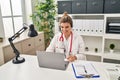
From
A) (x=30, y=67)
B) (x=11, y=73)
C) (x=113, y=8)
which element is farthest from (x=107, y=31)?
(x=11, y=73)

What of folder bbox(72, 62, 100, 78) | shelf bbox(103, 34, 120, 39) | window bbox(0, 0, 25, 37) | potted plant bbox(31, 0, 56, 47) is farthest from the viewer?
potted plant bbox(31, 0, 56, 47)

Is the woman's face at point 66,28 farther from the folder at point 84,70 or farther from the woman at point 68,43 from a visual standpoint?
the folder at point 84,70

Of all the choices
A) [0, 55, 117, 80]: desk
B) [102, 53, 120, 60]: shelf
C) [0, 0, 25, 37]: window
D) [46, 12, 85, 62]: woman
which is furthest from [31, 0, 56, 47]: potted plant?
[0, 55, 117, 80]: desk

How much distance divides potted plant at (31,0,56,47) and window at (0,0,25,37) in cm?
36

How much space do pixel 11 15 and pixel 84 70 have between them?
2.20 metres

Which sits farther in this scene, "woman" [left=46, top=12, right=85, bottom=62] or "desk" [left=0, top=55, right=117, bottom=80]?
"woman" [left=46, top=12, right=85, bottom=62]

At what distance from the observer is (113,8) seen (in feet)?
7.43

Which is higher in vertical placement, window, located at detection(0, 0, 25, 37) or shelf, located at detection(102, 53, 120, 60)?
window, located at detection(0, 0, 25, 37)

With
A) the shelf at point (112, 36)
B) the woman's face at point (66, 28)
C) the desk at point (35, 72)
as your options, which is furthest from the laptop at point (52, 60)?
the shelf at point (112, 36)

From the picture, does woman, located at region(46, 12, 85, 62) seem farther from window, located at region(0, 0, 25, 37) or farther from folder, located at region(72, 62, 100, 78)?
window, located at region(0, 0, 25, 37)

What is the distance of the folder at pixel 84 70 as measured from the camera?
1.16m

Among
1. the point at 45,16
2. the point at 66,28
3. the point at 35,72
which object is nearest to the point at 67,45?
the point at 66,28

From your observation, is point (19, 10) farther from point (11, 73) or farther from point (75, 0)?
point (11, 73)

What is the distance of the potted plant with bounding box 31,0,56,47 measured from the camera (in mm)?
2910
